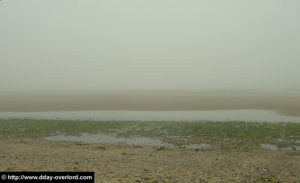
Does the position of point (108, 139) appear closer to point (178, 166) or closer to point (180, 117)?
point (178, 166)

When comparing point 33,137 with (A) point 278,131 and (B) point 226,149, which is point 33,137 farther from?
(A) point 278,131

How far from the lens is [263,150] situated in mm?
24156

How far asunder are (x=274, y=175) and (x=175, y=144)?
13.7 meters

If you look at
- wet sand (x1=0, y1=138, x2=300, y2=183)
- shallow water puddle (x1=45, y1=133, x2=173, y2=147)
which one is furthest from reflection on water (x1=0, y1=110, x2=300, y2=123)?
Result: wet sand (x1=0, y1=138, x2=300, y2=183)

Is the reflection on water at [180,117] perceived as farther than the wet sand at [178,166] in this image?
Yes

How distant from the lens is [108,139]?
31.9m

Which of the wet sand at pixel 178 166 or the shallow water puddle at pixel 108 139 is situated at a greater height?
the wet sand at pixel 178 166

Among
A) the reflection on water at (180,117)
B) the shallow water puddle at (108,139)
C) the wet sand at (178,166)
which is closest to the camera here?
the wet sand at (178,166)

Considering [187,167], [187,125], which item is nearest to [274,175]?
[187,167]

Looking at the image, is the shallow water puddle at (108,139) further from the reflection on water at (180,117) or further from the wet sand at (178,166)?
the reflection on water at (180,117)

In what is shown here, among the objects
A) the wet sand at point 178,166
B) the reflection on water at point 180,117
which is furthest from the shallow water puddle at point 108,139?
the reflection on water at point 180,117

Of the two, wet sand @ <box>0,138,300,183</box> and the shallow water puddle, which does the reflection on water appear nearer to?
the shallow water puddle

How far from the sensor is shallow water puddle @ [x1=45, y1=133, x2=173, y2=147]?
29.2 metres

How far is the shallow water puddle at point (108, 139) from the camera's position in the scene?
29234 mm
